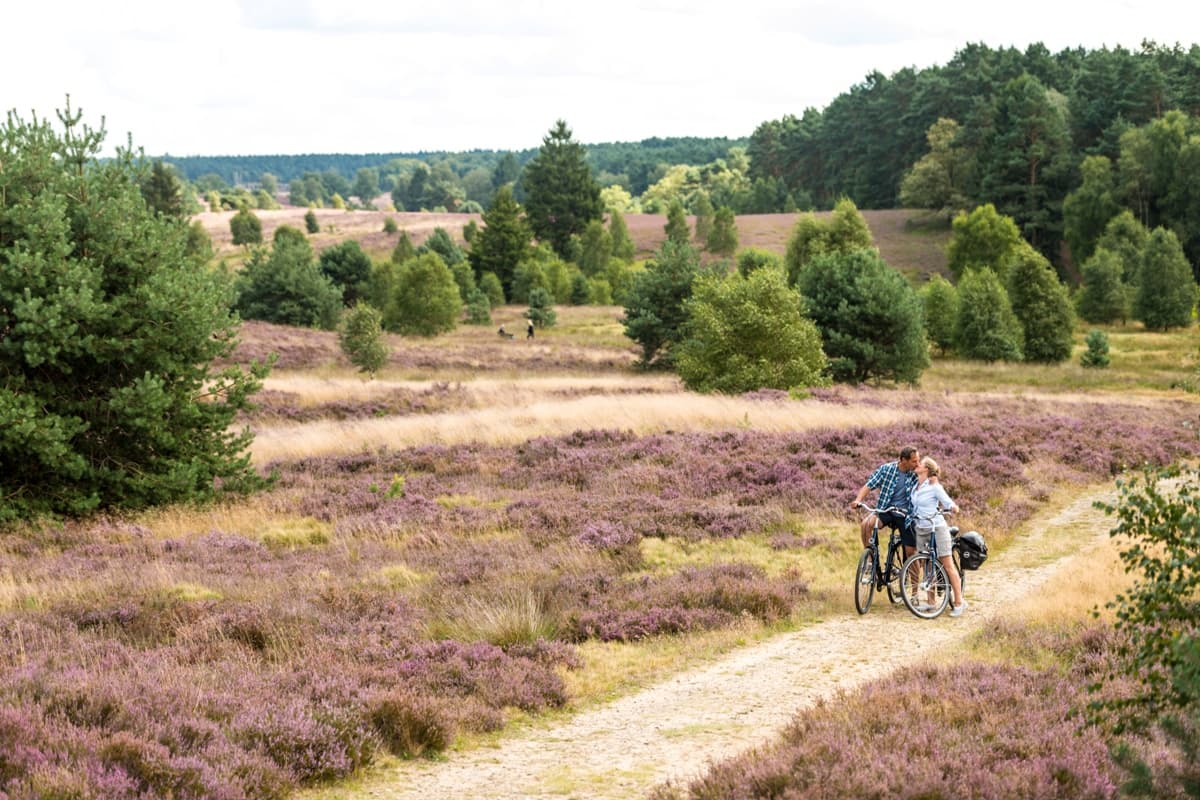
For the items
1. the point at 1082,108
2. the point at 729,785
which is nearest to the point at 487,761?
the point at 729,785

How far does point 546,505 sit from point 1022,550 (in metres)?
7.88

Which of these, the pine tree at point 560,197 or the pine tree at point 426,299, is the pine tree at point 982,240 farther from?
the pine tree at point 560,197

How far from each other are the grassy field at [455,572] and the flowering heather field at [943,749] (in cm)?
20

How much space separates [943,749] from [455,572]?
8.47 meters

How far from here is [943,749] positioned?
737 centimetres

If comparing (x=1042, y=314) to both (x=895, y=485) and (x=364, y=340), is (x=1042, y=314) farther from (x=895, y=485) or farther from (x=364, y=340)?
(x=895, y=485)

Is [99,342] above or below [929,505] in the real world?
above

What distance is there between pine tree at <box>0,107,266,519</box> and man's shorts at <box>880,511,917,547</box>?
38.1 feet

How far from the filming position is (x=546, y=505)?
1902cm

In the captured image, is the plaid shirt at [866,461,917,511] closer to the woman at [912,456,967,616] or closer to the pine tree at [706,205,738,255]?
the woman at [912,456,967,616]

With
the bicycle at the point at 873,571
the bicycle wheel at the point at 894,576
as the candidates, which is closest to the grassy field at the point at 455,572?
the bicycle at the point at 873,571

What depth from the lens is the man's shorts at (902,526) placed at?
43.7 ft

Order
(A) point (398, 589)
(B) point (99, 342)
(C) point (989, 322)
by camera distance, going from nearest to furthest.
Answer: (A) point (398, 589) < (B) point (99, 342) < (C) point (989, 322)

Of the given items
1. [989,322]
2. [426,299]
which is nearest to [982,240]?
[989,322]
